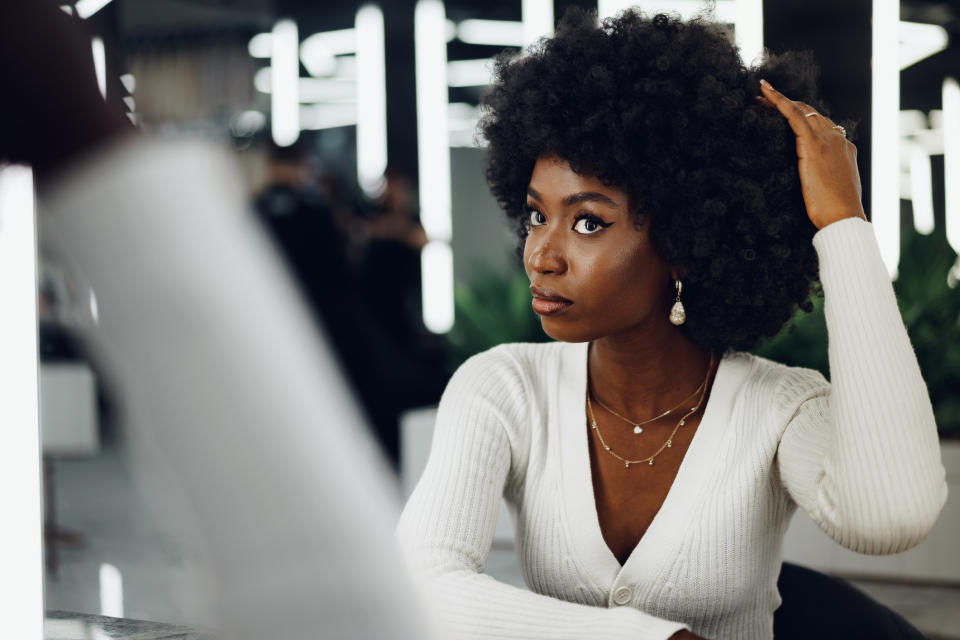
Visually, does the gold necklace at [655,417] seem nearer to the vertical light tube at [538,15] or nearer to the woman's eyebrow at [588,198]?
the woman's eyebrow at [588,198]

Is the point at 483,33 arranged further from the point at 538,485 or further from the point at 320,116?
the point at 538,485

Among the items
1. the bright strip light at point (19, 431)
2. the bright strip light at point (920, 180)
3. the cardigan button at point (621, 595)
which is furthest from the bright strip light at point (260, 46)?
the bright strip light at point (920, 180)

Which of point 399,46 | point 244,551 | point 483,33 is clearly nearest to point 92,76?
point 244,551

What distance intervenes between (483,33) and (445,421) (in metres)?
7.89

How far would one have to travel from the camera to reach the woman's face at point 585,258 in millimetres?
1343

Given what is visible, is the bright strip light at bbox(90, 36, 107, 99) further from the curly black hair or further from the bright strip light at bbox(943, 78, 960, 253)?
the bright strip light at bbox(943, 78, 960, 253)

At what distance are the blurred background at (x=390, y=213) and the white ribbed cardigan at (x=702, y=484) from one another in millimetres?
444

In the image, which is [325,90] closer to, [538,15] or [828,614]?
[538,15]

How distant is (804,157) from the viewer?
A: 1.33 metres

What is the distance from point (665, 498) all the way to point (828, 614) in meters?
0.36

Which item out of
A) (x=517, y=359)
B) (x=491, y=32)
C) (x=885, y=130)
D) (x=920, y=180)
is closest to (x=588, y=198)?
(x=517, y=359)

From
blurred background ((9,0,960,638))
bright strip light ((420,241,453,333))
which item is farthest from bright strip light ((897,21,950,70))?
bright strip light ((420,241,453,333))

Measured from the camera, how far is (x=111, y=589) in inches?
144

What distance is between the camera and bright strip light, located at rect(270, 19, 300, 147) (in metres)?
9.18
